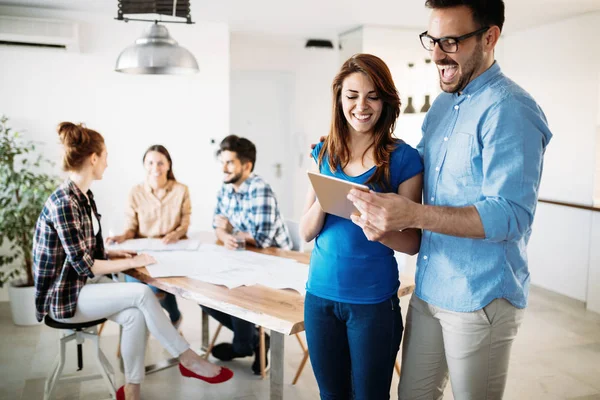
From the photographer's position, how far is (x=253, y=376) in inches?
125

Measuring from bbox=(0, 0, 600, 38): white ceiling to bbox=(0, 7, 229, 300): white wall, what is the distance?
9.6 inches

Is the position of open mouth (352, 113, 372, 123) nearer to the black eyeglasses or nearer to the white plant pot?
the black eyeglasses

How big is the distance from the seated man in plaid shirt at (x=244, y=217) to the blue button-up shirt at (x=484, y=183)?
1.66m

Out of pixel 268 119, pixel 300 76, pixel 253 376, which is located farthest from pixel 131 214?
pixel 300 76

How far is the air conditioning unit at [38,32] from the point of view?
4352 millimetres

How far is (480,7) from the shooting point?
141cm

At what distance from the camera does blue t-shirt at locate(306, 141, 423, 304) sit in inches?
63.3

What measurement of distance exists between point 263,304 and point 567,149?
384 centimetres

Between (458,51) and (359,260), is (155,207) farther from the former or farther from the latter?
(458,51)

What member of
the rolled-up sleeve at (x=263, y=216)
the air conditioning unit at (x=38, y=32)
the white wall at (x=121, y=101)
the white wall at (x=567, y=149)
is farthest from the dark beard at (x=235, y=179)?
the white wall at (x=567, y=149)

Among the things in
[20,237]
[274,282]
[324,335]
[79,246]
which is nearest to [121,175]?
[20,237]

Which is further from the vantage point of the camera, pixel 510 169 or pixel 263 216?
pixel 263 216

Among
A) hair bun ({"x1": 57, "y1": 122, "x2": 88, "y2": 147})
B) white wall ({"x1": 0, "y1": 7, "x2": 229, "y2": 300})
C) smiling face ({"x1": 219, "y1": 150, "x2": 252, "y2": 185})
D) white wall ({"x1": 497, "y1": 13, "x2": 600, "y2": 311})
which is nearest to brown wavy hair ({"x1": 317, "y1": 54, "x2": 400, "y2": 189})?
hair bun ({"x1": 57, "y1": 122, "x2": 88, "y2": 147})

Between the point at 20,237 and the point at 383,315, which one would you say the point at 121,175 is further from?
the point at 383,315
